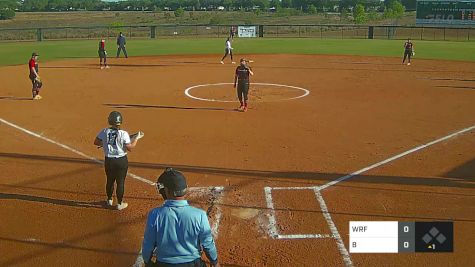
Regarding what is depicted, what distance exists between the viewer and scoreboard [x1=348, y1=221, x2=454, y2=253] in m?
7.70

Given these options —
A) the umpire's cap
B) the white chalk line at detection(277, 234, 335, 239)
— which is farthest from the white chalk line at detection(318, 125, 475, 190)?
the umpire's cap

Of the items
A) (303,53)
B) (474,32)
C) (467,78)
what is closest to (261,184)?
(467,78)

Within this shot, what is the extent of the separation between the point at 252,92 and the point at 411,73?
1130 centimetres

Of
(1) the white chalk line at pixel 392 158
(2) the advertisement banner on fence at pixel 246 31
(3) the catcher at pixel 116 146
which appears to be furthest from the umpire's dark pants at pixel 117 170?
(2) the advertisement banner on fence at pixel 246 31

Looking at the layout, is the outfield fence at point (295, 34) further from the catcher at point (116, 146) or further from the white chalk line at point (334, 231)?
the white chalk line at point (334, 231)

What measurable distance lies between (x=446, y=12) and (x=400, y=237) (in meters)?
51.7

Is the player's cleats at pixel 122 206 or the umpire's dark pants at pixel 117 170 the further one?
the player's cleats at pixel 122 206

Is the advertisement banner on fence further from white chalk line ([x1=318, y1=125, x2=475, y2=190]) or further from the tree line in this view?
the tree line

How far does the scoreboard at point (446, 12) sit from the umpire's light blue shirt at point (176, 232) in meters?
55.1

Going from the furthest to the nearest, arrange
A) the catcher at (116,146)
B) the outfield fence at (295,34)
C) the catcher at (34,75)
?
the outfield fence at (295,34) < the catcher at (34,75) < the catcher at (116,146)

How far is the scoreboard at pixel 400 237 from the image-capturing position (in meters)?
7.70

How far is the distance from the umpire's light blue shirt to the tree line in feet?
422

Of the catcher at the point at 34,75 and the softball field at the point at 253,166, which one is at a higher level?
the catcher at the point at 34,75

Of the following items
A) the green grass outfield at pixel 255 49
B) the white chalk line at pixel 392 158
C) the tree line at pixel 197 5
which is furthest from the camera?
the tree line at pixel 197 5
